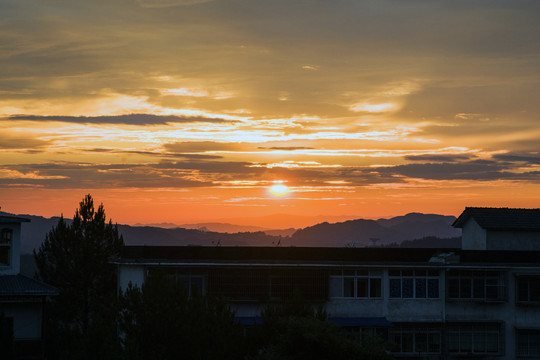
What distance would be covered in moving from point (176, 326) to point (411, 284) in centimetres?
2646

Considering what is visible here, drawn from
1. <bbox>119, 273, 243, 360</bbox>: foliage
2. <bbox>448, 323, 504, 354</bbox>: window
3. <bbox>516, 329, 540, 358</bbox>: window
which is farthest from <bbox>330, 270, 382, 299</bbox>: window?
<bbox>119, 273, 243, 360</bbox>: foliage

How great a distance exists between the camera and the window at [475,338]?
59.1m

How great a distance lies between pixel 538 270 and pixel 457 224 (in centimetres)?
1454

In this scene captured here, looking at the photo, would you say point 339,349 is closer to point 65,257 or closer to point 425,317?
point 425,317

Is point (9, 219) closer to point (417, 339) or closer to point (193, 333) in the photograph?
point (193, 333)

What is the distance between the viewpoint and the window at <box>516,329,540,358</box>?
195ft

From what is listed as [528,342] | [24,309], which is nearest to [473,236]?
[528,342]

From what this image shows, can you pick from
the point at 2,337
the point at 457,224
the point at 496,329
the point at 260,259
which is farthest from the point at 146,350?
the point at 457,224

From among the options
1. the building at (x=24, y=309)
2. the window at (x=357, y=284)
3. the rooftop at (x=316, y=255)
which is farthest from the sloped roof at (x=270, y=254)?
the building at (x=24, y=309)

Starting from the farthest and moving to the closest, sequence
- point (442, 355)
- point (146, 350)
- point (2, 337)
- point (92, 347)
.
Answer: point (442, 355), point (2, 337), point (146, 350), point (92, 347)

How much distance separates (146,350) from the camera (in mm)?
37875

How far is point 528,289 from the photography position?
60.0 meters

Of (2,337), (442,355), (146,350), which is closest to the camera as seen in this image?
(146,350)

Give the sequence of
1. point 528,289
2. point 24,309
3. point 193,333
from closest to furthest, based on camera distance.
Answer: point 193,333
point 24,309
point 528,289
